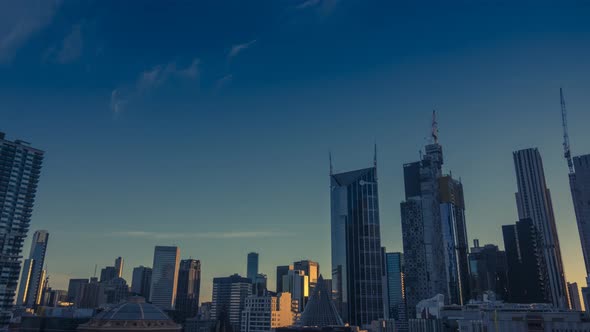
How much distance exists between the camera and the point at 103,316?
18575cm

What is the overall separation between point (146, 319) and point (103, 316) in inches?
694

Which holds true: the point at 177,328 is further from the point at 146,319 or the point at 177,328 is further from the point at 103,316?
the point at 103,316

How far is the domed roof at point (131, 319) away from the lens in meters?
177

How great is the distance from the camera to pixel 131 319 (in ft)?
599

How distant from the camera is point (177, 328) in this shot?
192750 mm

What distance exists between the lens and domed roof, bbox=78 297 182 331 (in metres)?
177

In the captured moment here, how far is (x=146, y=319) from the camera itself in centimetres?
18562

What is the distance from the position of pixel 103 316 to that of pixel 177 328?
30.1 m

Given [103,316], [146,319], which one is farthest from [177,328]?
[103,316]

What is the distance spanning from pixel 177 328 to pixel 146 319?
47.1 ft
